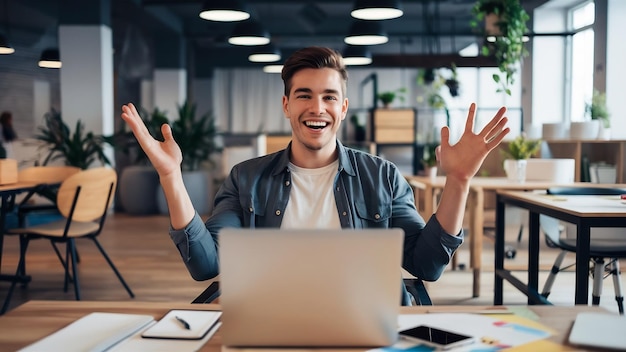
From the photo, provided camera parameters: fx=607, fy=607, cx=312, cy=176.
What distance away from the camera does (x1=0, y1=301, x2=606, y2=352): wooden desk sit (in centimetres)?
108

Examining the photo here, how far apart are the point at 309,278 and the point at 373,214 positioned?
0.90 m

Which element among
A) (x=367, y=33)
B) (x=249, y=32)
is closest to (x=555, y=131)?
(x=367, y=33)

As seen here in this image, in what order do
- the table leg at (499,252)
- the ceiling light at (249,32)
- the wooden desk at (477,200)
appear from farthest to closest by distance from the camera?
the ceiling light at (249,32), the wooden desk at (477,200), the table leg at (499,252)

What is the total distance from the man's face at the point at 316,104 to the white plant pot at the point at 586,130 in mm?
3758

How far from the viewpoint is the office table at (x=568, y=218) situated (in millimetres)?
2432

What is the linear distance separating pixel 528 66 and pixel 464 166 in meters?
8.95

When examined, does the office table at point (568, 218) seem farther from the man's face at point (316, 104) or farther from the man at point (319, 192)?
the man's face at point (316, 104)

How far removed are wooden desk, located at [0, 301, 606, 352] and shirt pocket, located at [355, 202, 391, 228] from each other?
0.55m

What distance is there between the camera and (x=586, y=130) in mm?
4879

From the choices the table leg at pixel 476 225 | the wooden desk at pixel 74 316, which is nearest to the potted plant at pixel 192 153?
the table leg at pixel 476 225

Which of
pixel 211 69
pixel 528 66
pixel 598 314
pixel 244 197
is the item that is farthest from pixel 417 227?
pixel 211 69

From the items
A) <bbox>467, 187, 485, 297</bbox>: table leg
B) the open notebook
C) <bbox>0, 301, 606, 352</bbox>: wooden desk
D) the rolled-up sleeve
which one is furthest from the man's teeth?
<bbox>467, 187, 485, 297</bbox>: table leg

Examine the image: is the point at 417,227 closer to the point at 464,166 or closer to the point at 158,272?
the point at 464,166

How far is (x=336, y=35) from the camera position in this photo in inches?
485
